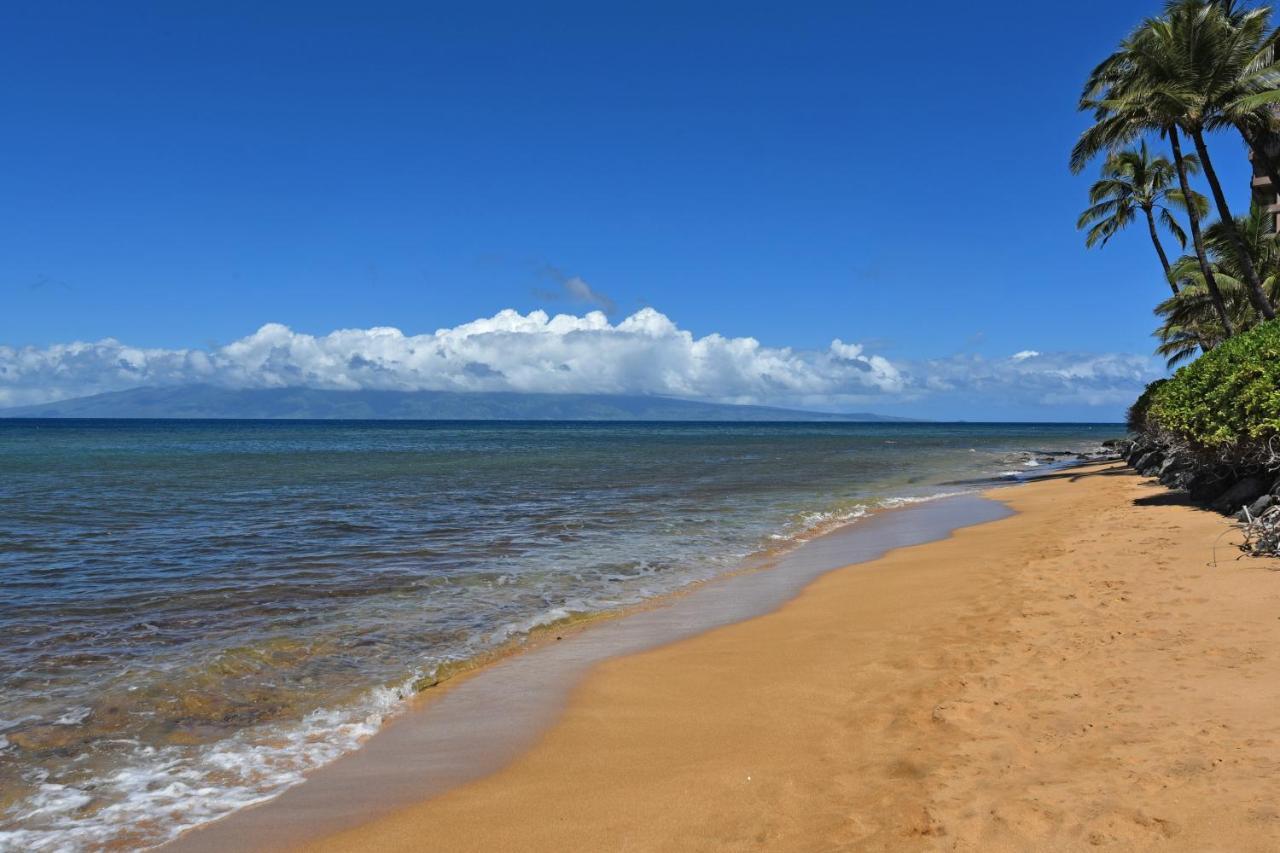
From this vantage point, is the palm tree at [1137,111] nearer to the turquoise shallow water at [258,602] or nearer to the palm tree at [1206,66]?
the palm tree at [1206,66]

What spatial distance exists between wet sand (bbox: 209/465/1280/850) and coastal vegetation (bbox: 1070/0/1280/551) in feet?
15.2

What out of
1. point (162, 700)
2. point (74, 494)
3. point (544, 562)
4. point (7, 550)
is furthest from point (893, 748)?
point (74, 494)

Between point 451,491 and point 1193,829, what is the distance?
26144 mm

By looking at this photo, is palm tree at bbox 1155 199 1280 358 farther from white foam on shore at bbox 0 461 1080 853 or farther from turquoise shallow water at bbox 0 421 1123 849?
white foam on shore at bbox 0 461 1080 853

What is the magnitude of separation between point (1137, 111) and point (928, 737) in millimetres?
29179

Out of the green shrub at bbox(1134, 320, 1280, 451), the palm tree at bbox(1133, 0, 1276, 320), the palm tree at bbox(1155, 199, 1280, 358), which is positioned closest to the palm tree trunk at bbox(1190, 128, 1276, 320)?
the palm tree at bbox(1133, 0, 1276, 320)

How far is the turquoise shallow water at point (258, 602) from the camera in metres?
6.01

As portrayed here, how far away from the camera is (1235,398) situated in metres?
13.9

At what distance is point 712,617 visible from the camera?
1052 centimetres

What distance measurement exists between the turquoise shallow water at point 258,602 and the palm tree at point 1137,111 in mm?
13890

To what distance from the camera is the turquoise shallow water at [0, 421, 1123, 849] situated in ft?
19.7

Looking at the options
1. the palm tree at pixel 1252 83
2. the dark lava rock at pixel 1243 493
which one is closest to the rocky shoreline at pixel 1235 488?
the dark lava rock at pixel 1243 493

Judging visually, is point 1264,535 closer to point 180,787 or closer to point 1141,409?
point 180,787

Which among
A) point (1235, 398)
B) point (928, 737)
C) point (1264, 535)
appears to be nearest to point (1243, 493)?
point (1235, 398)
